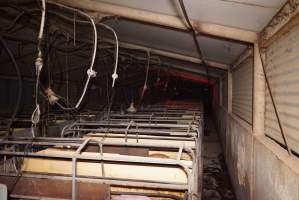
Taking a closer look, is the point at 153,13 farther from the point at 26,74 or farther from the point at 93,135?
the point at 26,74

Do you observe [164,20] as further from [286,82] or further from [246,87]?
[246,87]

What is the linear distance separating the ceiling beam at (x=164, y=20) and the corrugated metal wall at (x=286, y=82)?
1.37ft

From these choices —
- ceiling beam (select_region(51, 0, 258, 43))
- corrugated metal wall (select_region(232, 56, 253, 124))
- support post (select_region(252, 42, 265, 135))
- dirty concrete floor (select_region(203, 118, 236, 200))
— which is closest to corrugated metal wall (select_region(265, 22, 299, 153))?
support post (select_region(252, 42, 265, 135))

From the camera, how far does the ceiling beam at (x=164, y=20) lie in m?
3.57

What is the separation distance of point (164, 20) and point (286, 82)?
1.88m

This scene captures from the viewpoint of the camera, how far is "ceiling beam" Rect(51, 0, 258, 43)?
141 inches

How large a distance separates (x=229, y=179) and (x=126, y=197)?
16.6ft

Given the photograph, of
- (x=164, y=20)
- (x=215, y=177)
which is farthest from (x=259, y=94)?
A: (x=215, y=177)

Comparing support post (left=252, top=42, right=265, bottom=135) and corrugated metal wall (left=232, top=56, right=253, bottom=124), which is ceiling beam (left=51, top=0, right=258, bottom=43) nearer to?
support post (left=252, top=42, right=265, bottom=135)

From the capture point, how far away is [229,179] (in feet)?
22.1

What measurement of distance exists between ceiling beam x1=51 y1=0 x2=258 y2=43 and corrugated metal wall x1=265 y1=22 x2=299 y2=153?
42 cm

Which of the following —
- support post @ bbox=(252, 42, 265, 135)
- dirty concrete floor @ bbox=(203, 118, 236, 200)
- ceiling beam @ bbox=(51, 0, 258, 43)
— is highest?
ceiling beam @ bbox=(51, 0, 258, 43)

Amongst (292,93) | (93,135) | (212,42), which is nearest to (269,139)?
(292,93)

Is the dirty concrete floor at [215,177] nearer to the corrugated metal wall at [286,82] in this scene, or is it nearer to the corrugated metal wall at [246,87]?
the corrugated metal wall at [246,87]
